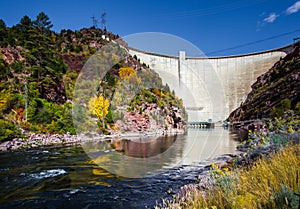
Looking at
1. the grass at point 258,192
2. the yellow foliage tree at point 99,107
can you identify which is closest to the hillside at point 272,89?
the yellow foliage tree at point 99,107

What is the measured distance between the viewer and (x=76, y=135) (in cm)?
2152

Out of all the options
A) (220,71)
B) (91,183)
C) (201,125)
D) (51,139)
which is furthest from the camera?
(220,71)

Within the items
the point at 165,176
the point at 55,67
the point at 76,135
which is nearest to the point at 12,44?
the point at 55,67

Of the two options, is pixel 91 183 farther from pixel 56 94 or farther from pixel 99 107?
pixel 56 94

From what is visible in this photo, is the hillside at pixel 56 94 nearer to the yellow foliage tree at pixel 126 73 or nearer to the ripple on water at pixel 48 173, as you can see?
the yellow foliage tree at pixel 126 73

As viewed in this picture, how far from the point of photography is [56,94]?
28.5 meters

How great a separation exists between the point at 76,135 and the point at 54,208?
17592mm

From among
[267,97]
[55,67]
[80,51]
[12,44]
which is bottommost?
[267,97]

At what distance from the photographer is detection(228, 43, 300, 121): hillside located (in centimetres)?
3603

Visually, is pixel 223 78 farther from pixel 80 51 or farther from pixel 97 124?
pixel 97 124

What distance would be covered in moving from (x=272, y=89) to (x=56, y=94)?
37246 mm

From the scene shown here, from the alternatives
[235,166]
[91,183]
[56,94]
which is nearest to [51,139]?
[56,94]

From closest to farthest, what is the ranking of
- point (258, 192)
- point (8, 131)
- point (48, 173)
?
point (258, 192) → point (48, 173) → point (8, 131)

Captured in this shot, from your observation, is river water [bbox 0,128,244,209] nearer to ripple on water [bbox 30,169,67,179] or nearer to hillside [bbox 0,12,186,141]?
ripple on water [bbox 30,169,67,179]
